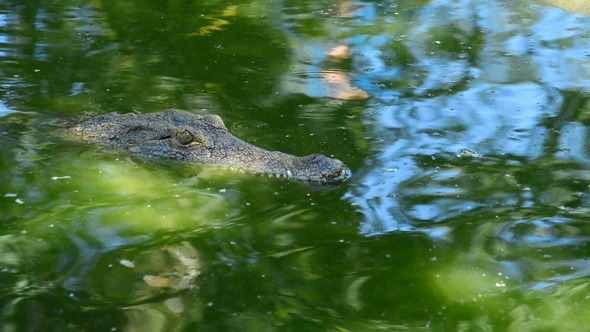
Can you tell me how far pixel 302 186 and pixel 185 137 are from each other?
111cm

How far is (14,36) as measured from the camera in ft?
30.7

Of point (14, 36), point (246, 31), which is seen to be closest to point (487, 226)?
point (246, 31)

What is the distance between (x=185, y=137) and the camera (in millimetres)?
6461

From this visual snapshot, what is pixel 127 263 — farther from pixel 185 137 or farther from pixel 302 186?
pixel 185 137

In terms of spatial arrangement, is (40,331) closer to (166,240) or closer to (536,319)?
(166,240)

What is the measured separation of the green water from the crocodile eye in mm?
266

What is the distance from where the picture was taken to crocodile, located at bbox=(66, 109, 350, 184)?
607cm

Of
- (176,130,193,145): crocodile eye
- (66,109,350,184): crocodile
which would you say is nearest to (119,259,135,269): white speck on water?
(66,109,350,184): crocodile

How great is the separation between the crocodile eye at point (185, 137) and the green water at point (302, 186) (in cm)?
27

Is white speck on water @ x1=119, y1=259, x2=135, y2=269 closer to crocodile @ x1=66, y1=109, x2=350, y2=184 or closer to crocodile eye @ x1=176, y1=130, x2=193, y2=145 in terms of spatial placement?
crocodile @ x1=66, y1=109, x2=350, y2=184

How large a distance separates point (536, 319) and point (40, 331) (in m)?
2.61

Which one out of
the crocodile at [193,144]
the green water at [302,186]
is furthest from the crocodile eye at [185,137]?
the green water at [302,186]

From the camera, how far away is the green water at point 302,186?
177 inches

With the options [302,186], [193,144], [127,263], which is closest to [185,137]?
[193,144]
